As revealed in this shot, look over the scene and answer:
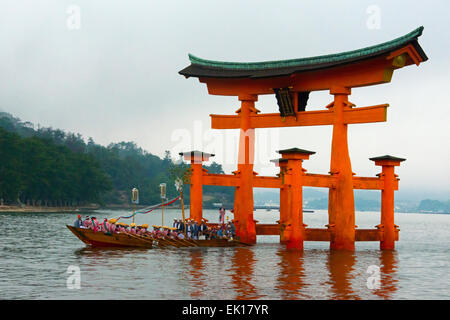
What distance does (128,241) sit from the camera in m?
29.1

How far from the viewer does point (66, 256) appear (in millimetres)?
27766

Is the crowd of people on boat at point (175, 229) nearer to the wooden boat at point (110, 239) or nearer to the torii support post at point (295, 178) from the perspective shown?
the wooden boat at point (110, 239)

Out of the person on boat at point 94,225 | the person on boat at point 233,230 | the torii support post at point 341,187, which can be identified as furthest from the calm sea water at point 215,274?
the person on boat at point 94,225

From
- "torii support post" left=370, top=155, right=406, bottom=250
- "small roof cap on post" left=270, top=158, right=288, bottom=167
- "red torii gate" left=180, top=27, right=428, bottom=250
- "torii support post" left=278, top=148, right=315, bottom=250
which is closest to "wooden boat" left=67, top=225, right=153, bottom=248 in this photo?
"red torii gate" left=180, top=27, right=428, bottom=250

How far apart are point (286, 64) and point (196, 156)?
6813 mm

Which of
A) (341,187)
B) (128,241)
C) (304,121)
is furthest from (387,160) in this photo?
(128,241)

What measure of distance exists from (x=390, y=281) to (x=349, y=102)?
999cm

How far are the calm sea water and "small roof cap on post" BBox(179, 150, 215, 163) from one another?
4790 mm

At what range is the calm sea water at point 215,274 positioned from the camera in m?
18.0

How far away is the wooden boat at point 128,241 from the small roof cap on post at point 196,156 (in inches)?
169

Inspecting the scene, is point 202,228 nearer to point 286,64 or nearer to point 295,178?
point 295,178
